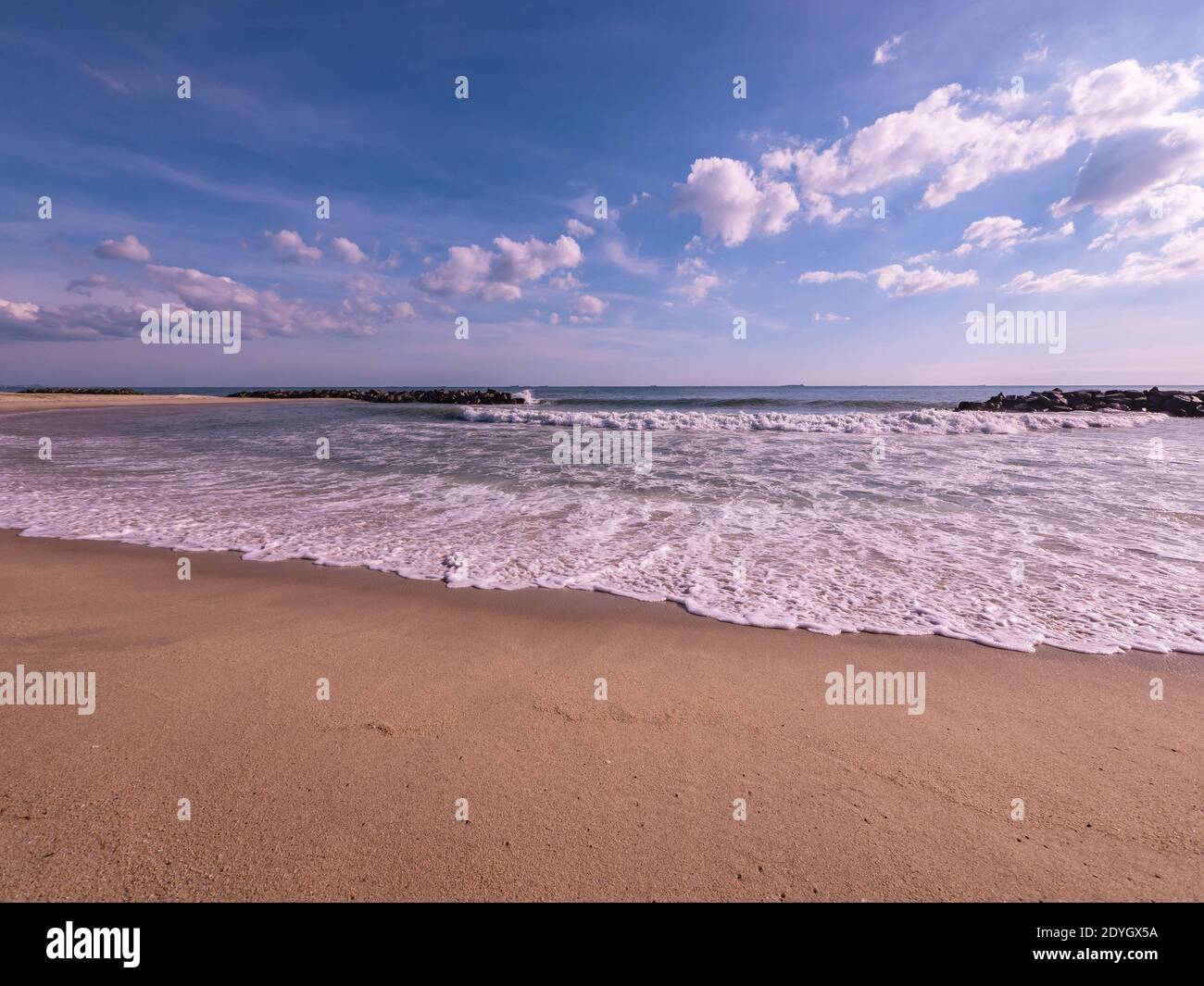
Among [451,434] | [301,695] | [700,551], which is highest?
[451,434]

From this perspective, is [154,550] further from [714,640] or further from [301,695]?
[714,640]

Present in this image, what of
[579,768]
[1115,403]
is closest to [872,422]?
[1115,403]

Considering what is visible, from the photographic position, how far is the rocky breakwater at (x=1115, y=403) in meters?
28.8

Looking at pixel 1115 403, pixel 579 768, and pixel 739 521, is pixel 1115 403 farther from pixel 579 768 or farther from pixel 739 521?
pixel 579 768

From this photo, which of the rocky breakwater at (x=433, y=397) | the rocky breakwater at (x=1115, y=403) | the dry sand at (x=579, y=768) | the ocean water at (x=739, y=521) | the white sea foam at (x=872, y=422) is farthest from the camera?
the rocky breakwater at (x=433, y=397)

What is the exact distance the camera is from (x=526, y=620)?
4605 mm

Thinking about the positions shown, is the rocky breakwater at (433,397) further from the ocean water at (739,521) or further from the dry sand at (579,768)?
the dry sand at (579,768)

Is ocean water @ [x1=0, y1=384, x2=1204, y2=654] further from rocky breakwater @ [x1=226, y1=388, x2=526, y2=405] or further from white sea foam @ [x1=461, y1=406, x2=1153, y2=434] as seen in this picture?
rocky breakwater @ [x1=226, y1=388, x2=526, y2=405]

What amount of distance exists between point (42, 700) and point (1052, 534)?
1019cm

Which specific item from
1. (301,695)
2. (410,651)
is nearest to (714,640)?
(410,651)

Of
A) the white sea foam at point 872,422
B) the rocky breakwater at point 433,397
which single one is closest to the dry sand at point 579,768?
the white sea foam at point 872,422

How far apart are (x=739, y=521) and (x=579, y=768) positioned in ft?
17.5

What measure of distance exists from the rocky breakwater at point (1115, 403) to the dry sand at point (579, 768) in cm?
3381

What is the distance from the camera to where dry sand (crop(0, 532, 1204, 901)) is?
2186 mm
